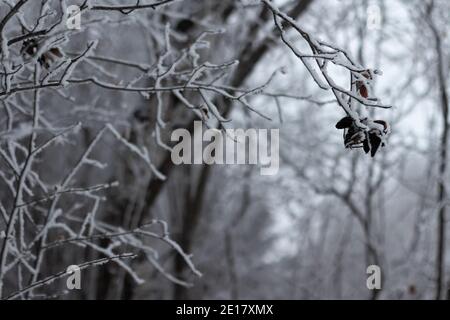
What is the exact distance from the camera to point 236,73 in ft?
17.9

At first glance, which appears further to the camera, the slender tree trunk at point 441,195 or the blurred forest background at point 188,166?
the slender tree trunk at point 441,195

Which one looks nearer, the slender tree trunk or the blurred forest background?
the blurred forest background

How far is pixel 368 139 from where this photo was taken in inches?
69.7

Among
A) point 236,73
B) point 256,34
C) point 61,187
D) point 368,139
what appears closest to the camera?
point 368,139

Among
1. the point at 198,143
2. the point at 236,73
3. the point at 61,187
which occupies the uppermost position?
the point at 236,73

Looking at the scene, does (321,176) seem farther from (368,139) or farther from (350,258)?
(368,139)

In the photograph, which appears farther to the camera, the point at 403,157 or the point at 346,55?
the point at 403,157

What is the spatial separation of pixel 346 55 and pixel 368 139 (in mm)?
282

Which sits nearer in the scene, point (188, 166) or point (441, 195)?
point (441, 195)

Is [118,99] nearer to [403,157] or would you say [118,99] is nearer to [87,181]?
[87,181]

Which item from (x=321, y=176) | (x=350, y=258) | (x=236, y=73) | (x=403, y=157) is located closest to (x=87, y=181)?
(x=236, y=73)

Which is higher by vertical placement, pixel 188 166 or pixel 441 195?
pixel 188 166
